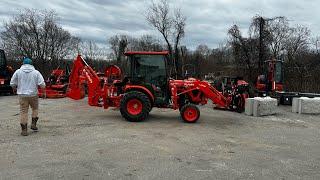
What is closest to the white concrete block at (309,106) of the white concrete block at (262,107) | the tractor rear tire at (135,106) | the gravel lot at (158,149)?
the white concrete block at (262,107)

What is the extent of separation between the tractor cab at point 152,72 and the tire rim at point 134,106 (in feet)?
2.28

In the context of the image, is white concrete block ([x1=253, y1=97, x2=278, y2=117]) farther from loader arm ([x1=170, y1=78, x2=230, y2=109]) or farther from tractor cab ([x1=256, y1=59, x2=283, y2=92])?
tractor cab ([x1=256, y1=59, x2=283, y2=92])

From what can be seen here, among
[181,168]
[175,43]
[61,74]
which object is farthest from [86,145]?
[175,43]

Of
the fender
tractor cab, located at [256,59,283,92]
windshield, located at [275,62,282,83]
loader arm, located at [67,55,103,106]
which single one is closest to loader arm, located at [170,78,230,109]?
the fender

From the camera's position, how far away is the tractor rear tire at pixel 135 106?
531 inches

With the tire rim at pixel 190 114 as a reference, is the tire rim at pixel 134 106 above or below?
above

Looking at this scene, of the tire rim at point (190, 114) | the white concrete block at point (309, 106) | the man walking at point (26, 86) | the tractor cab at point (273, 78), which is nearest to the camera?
the man walking at point (26, 86)

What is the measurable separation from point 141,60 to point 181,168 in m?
7.01

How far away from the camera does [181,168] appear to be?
7.62 m

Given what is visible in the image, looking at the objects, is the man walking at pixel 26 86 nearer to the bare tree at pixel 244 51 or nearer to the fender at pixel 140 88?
the fender at pixel 140 88

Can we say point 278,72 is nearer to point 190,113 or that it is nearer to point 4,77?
point 190,113

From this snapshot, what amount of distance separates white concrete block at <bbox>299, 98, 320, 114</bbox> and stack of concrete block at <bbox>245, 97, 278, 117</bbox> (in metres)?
1.76

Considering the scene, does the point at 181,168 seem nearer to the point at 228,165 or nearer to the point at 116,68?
the point at 228,165

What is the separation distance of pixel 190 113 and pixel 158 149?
4.56 metres
